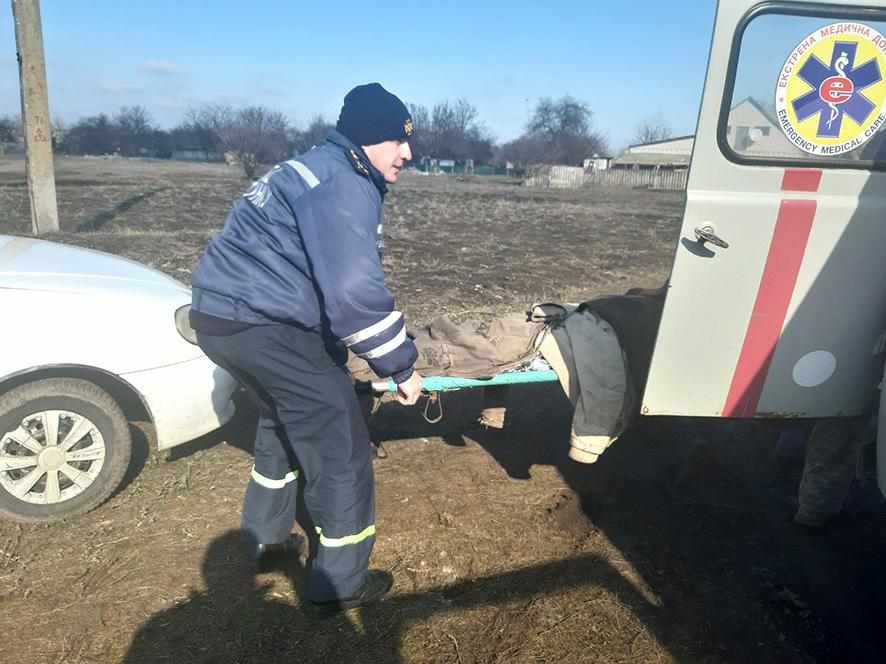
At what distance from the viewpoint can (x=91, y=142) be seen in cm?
7144

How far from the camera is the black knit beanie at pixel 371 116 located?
249 centimetres

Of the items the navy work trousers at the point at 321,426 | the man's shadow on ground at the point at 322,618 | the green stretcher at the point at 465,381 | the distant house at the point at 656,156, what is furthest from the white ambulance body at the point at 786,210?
the distant house at the point at 656,156

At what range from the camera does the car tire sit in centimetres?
318

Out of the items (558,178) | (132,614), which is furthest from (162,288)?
(558,178)

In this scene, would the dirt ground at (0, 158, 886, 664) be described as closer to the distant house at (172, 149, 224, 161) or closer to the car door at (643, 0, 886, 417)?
the car door at (643, 0, 886, 417)

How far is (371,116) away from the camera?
8.16 ft

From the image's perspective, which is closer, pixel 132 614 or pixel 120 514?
pixel 132 614

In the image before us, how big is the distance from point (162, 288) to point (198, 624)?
1938 millimetres

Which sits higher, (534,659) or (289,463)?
(289,463)

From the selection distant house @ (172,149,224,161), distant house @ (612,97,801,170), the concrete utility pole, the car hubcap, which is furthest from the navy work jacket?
distant house @ (172,149,224,161)

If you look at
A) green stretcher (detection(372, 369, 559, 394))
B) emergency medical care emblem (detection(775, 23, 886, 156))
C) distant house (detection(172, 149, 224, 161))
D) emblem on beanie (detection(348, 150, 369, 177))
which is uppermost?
emergency medical care emblem (detection(775, 23, 886, 156))

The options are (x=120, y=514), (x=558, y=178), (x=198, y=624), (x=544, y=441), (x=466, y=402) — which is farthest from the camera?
(x=558, y=178)

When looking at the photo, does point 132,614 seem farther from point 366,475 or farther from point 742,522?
A: point 742,522

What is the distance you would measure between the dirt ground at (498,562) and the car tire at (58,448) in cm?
14
